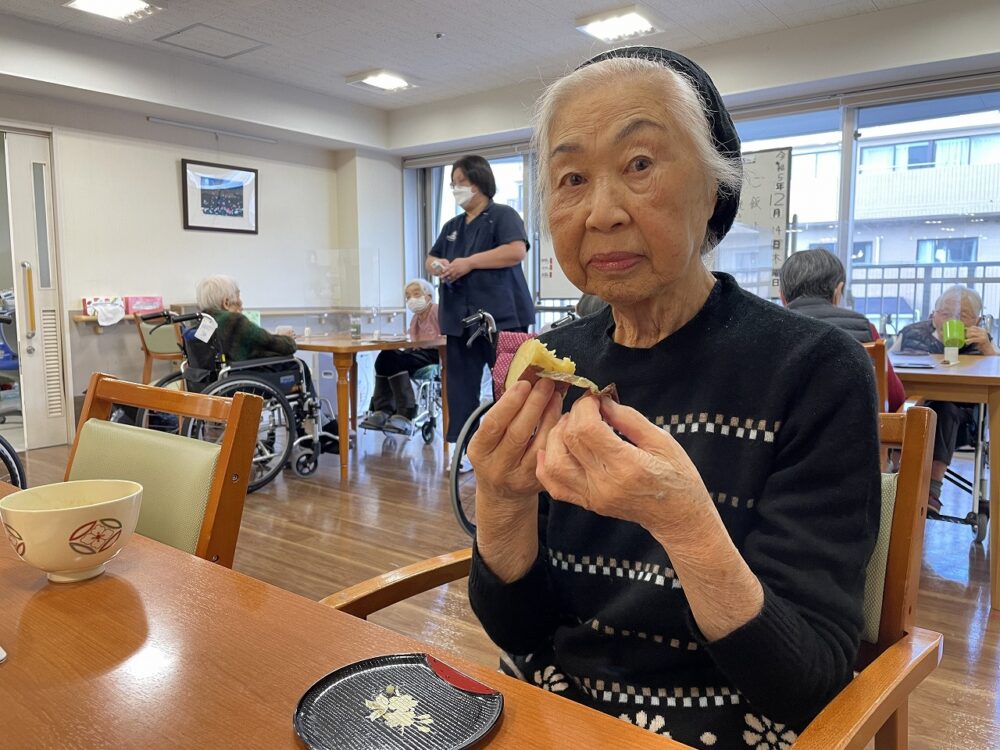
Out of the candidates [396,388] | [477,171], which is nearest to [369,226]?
[396,388]

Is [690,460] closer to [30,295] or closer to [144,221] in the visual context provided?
[30,295]

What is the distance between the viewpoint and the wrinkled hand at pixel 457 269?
11.6ft

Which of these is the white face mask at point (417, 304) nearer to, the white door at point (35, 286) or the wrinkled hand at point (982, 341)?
the white door at point (35, 286)

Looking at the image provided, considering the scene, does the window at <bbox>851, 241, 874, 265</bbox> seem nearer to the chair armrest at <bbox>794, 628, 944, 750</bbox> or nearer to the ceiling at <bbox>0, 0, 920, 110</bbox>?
the ceiling at <bbox>0, 0, 920, 110</bbox>

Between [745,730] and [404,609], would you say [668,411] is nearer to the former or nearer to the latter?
[745,730]

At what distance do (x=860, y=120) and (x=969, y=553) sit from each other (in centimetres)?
313

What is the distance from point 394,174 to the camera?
22.2 feet

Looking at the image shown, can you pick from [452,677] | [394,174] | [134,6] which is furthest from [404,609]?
[394,174]

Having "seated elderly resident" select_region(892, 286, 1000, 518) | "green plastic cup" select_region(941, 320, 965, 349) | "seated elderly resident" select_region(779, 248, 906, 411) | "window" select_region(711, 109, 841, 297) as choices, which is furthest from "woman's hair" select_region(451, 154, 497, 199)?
"seated elderly resident" select_region(892, 286, 1000, 518)

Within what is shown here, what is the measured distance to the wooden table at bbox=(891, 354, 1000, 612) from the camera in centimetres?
218

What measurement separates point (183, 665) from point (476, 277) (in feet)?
10.3

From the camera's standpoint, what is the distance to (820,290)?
2676 millimetres

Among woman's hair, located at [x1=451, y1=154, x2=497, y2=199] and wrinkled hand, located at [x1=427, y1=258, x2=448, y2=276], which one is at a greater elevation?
woman's hair, located at [x1=451, y1=154, x2=497, y2=199]

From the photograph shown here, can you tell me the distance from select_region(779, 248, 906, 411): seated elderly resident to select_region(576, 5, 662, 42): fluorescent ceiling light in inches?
83.8
